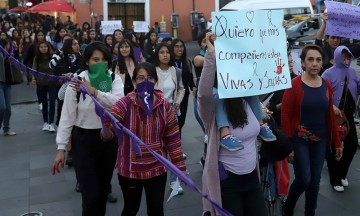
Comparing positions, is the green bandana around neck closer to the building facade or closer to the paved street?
the paved street

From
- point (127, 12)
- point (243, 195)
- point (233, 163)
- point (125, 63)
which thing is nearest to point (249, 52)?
point (233, 163)

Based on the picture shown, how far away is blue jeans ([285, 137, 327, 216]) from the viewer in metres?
4.26

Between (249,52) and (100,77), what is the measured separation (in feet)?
4.40

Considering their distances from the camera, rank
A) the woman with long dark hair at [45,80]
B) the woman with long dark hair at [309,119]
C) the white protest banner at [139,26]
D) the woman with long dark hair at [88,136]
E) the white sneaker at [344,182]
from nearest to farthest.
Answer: the woman with long dark hair at [88,136], the woman with long dark hair at [309,119], the white sneaker at [344,182], the woman with long dark hair at [45,80], the white protest banner at [139,26]

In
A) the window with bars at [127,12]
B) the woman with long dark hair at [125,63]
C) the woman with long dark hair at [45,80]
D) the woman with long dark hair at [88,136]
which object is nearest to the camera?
the woman with long dark hair at [88,136]

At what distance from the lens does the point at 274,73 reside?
3.43m

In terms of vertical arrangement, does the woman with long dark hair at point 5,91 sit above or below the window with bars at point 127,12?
below

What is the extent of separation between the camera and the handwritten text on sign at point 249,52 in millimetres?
3133

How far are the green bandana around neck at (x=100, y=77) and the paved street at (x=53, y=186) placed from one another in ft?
5.14

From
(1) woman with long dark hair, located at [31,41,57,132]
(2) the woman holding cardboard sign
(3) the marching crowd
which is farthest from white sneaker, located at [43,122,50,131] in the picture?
(2) the woman holding cardboard sign

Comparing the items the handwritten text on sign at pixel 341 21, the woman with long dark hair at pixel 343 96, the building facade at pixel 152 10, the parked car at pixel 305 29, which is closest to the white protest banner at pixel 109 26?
the parked car at pixel 305 29

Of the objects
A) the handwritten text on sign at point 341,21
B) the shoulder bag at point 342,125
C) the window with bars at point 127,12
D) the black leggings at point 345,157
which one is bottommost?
the black leggings at point 345,157

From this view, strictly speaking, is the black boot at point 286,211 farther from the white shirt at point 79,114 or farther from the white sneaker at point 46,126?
the white sneaker at point 46,126

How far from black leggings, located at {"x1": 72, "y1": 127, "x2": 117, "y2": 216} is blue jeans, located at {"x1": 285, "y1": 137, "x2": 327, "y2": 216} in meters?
1.62
